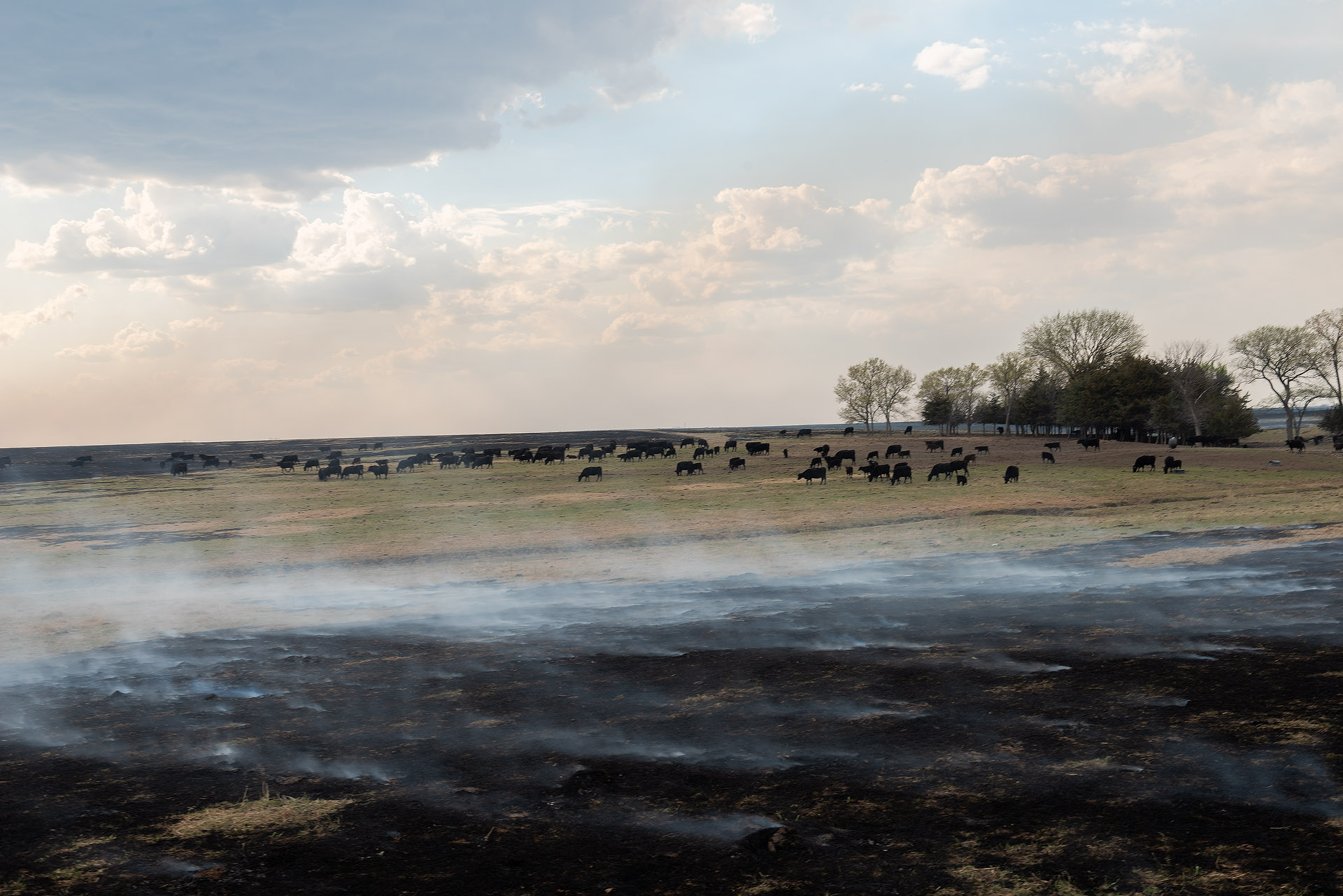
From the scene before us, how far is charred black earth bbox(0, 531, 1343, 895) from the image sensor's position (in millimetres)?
6016

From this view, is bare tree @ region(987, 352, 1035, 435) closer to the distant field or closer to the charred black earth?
the distant field

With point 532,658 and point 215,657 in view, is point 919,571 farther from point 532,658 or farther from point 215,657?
point 215,657

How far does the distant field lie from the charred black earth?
20.2ft

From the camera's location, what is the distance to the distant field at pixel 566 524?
70.5 feet

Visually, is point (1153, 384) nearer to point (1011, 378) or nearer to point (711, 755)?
point (1011, 378)

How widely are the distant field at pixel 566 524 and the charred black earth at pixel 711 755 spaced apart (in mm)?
6161

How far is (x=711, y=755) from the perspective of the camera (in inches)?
325

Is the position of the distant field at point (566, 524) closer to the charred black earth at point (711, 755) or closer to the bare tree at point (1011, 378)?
the charred black earth at point (711, 755)

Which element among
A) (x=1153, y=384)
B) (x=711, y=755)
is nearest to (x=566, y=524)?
(x=711, y=755)

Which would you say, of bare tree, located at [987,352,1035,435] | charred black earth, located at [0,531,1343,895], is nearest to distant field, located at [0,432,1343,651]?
charred black earth, located at [0,531,1343,895]

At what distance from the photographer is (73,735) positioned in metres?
9.65

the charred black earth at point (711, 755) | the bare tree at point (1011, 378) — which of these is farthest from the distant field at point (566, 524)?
the bare tree at point (1011, 378)

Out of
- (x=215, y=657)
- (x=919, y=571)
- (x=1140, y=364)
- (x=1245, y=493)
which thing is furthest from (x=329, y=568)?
(x=1140, y=364)

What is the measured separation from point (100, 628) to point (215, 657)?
14.8 ft
